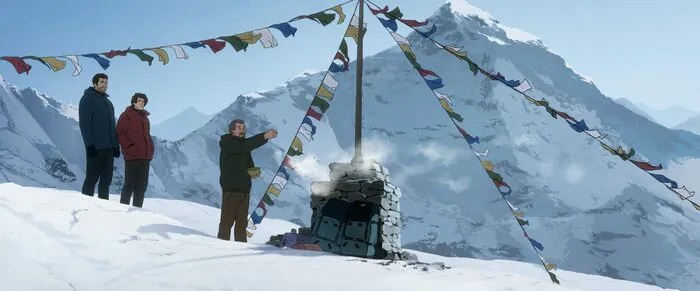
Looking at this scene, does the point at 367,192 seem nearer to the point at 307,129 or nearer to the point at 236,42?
the point at 307,129

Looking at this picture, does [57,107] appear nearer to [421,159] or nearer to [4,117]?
[4,117]

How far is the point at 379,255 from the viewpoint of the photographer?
8547mm

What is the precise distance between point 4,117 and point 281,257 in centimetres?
20270

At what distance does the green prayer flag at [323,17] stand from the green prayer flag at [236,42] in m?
1.05

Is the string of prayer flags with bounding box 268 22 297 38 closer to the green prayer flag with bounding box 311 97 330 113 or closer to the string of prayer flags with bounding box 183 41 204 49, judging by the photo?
the string of prayer flags with bounding box 183 41 204 49

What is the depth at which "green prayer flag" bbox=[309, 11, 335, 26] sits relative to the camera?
8656mm

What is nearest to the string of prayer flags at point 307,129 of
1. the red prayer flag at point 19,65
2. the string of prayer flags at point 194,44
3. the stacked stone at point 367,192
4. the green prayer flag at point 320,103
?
the green prayer flag at point 320,103

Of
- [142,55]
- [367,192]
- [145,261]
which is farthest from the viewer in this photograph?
[367,192]

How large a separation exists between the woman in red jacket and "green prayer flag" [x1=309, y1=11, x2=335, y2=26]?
8.25 feet

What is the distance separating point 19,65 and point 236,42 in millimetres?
2528

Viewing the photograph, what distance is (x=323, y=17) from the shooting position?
8.73 m

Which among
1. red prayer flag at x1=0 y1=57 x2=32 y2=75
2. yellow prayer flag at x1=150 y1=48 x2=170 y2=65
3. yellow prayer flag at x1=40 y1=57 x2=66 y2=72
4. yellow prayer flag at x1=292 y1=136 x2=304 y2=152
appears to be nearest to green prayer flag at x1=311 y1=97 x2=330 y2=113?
yellow prayer flag at x1=292 y1=136 x2=304 y2=152

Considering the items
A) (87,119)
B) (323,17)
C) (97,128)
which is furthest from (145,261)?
(323,17)

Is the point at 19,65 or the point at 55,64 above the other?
the point at 55,64
